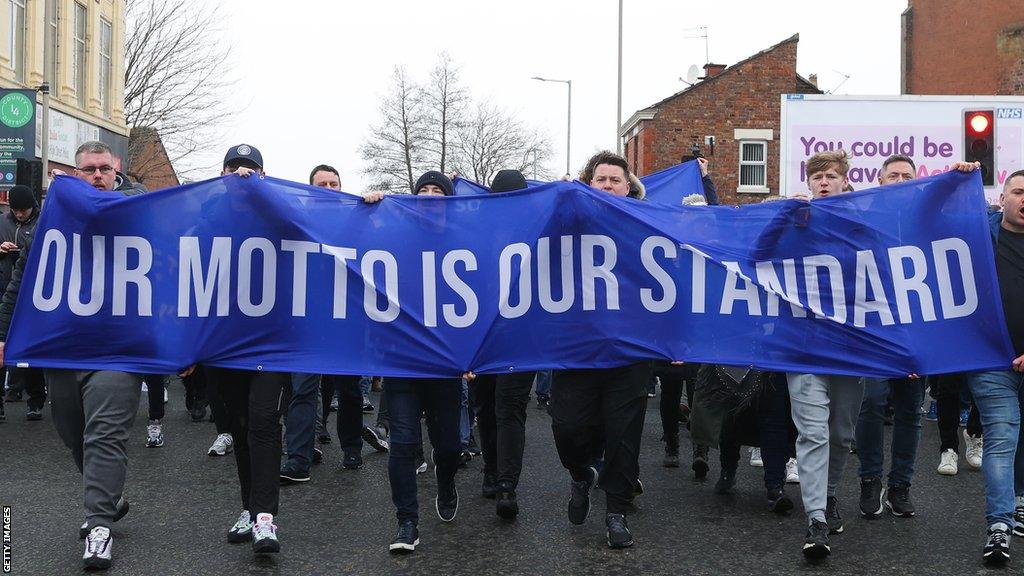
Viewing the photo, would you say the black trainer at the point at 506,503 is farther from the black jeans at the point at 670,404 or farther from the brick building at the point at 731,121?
the brick building at the point at 731,121

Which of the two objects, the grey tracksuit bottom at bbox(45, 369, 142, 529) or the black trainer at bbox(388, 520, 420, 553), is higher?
the grey tracksuit bottom at bbox(45, 369, 142, 529)

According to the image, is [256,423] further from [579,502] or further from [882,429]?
[882,429]

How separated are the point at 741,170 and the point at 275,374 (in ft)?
94.1

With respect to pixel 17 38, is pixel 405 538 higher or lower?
lower

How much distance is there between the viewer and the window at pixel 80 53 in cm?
3023

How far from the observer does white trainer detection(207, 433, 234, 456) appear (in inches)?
320

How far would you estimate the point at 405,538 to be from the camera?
5.36m

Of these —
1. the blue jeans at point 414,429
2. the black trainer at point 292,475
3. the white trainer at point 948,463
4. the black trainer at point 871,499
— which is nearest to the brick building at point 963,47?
the white trainer at point 948,463

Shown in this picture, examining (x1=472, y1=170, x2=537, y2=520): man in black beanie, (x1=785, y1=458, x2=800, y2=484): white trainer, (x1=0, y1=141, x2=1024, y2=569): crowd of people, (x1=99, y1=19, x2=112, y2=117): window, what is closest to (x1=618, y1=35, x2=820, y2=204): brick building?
(x1=99, y1=19, x2=112, y2=117): window

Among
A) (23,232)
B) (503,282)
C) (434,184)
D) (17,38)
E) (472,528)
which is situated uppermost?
(17,38)

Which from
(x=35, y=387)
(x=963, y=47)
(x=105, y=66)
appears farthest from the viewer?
(x=105, y=66)

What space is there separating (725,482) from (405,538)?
247 centimetres

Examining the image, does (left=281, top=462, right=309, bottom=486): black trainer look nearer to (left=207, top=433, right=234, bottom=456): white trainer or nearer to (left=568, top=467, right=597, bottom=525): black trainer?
(left=207, top=433, right=234, bottom=456): white trainer
